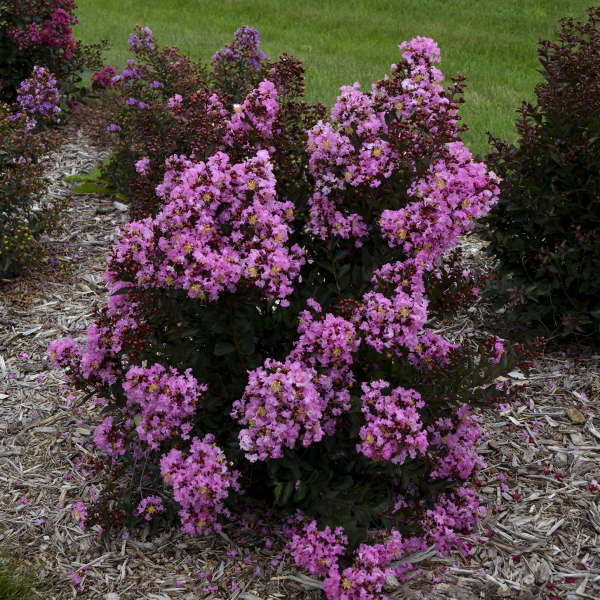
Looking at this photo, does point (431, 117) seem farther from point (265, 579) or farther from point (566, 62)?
point (265, 579)

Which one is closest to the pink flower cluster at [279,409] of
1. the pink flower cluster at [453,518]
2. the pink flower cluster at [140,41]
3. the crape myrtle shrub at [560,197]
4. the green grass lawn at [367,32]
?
the pink flower cluster at [453,518]

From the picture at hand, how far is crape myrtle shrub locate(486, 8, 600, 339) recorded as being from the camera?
163 inches

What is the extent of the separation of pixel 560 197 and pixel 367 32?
9.33 meters

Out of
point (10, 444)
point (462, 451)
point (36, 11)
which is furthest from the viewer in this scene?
point (36, 11)

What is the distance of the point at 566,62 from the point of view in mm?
4230

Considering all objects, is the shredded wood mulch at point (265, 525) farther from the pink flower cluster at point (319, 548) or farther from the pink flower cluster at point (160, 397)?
the pink flower cluster at point (160, 397)

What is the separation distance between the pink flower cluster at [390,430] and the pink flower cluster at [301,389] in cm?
15

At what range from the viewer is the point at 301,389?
2.56 meters

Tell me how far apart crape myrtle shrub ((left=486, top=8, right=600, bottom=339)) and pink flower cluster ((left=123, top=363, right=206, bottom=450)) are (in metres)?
2.11

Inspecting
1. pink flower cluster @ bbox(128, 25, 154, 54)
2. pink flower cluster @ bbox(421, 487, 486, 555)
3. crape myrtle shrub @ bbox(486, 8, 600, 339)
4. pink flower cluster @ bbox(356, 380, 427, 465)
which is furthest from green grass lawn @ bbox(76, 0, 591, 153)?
pink flower cluster @ bbox(356, 380, 427, 465)

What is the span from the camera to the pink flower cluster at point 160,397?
2748mm

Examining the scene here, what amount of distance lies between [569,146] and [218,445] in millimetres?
2623

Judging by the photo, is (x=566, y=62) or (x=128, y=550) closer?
(x=128, y=550)

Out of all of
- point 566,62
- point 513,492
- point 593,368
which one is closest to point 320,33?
point 566,62
